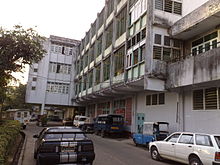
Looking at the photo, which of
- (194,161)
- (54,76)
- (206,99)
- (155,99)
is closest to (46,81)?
(54,76)

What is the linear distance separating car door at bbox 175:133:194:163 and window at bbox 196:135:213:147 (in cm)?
27

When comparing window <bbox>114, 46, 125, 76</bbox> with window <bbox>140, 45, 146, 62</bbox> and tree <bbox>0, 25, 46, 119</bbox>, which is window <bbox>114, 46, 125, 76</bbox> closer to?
window <bbox>140, 45, 146, 62</bbox>

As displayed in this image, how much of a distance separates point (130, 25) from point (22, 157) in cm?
1419

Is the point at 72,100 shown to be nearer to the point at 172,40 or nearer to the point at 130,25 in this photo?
the point at 130,25

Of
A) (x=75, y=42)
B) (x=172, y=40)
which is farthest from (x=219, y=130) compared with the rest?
(x=75, y=42)

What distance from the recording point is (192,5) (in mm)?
15922

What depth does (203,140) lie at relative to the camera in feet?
27.1

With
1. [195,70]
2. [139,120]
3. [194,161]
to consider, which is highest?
[195,70]

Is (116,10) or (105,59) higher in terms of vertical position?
(116,10)

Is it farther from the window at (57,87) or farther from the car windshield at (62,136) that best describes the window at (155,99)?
the window at (57,87)

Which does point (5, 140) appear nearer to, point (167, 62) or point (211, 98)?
point (211, 98)

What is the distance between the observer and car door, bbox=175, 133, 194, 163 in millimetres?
8616

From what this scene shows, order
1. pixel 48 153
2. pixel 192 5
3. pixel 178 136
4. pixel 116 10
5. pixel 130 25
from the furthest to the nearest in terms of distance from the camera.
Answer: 1. pixel 116 10
2. pixel 130 25
3. pixel 192 5
4. pixel 178 136
5. pixel 48 153

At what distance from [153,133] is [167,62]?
5.09m
